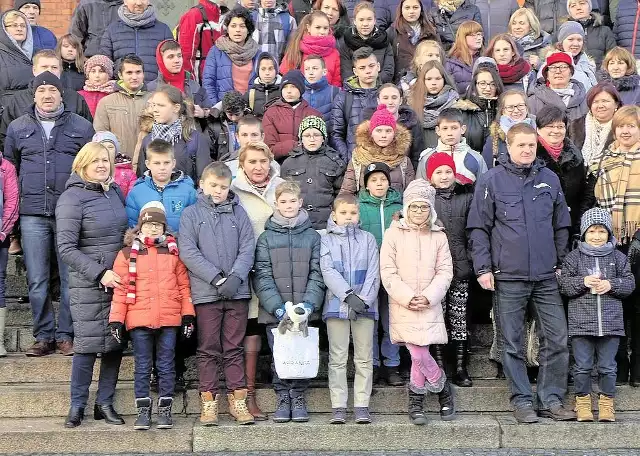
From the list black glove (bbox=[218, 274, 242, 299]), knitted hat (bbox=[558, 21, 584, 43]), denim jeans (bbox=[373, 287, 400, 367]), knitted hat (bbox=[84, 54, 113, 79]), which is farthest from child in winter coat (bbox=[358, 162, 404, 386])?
knitted hat (bbox=[558, 21, 584, 43])

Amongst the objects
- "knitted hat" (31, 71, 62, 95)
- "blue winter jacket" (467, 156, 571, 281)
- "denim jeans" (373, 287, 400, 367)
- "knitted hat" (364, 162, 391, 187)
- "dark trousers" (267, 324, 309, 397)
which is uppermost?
"knitted hat" (31, 71, 62, 95)

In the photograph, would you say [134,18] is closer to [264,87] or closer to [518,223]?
[264,87]

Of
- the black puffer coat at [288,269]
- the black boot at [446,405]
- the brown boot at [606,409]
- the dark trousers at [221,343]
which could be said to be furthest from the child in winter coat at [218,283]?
the brown boot at [606,409]

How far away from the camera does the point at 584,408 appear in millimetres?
8398

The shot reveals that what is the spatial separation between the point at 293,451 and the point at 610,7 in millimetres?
7435

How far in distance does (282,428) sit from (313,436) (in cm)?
22

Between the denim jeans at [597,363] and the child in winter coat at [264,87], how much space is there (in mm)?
3595

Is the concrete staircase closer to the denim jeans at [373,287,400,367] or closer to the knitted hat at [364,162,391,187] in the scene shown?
the denim jeans at [373,287,400,367]

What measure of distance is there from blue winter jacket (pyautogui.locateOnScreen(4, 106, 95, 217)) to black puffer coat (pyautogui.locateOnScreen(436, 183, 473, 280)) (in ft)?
9.49

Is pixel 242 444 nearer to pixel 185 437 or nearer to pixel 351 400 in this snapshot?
pixel 185 437

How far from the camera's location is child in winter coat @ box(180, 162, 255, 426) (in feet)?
26.9

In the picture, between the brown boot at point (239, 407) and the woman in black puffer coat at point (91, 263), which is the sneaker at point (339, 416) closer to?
the brown boot at point (239, 407)

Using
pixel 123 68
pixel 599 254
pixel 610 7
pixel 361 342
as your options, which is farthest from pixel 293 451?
pixel 610 7

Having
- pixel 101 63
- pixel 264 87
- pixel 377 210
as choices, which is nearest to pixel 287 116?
pixel 264 87
